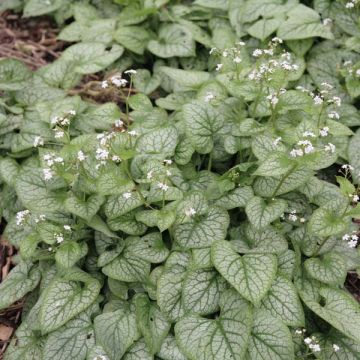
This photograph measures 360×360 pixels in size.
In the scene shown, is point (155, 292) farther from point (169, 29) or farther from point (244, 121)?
point (169, 29)

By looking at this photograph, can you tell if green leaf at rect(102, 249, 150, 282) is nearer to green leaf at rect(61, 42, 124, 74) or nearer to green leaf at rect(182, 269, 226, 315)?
green leaf at rect(182, 269, 226, 315)

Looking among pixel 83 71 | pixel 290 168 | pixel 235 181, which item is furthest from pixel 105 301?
pixel 83 71

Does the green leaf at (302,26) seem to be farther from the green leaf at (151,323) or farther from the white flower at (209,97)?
the green leaf at (151,323)

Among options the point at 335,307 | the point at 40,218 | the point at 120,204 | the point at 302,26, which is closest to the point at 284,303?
the point at 335,307

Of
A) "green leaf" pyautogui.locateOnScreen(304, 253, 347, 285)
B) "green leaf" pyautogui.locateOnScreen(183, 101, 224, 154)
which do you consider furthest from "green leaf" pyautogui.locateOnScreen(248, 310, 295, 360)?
"green leaf" pyautogui.locateOnScreen(183, 101, 224, 154)

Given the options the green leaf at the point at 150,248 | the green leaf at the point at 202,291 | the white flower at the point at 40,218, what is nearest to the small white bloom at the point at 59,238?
the white flower at the point at 40,218
